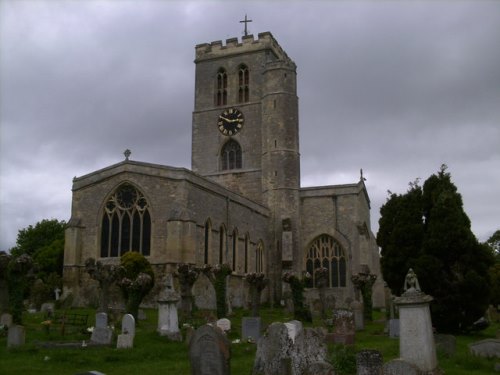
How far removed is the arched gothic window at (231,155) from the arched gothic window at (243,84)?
11.4ft

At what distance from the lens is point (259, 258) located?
37719 mm

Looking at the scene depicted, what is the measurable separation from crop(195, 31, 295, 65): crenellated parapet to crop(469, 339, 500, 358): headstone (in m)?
34.3

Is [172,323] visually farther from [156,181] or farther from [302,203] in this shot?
[302,203]

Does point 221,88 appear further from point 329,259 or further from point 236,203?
point 329,259

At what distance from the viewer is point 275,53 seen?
45844 millimetres

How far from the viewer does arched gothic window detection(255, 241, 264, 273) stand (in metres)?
37.0

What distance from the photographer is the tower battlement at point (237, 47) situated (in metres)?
44.8

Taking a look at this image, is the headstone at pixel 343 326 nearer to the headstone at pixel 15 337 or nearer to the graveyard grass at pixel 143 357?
the graveyard grass at pixel 143 357

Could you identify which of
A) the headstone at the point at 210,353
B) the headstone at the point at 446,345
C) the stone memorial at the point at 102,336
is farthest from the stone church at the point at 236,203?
the headstone at the point at 210,353

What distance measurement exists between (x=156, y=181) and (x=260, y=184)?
1328 cm

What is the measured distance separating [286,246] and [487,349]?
25.3 metres

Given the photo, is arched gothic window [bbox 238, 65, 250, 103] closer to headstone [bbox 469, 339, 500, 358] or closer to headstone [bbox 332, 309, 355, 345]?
headstone [bbox 332, 309, 355, 345]

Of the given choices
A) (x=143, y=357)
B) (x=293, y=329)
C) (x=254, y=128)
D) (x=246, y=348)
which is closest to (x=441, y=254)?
(x=246, y=348)

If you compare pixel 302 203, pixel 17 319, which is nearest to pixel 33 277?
pixel 17 319
